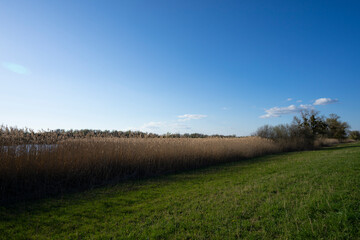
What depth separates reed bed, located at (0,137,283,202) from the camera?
5980mm

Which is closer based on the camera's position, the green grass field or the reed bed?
the green grass field

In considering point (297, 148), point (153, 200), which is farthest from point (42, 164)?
point (297, 148)

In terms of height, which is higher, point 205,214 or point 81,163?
point 81,163

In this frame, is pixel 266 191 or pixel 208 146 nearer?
pixel 266 191

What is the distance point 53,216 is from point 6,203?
204 centimetres

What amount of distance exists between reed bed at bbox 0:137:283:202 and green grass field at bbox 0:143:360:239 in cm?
132

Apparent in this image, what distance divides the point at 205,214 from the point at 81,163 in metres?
5.70

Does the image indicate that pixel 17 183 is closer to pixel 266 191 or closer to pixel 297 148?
pixel 266 191

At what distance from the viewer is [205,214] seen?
3.83 meters

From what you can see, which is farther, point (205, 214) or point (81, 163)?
point (81, 163)

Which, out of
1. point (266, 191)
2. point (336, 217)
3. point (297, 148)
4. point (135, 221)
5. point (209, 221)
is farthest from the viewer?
point (297, 148)

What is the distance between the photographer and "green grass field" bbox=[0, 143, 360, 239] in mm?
3115

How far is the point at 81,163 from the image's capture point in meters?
7.46

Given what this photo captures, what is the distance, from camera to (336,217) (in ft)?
10.7
